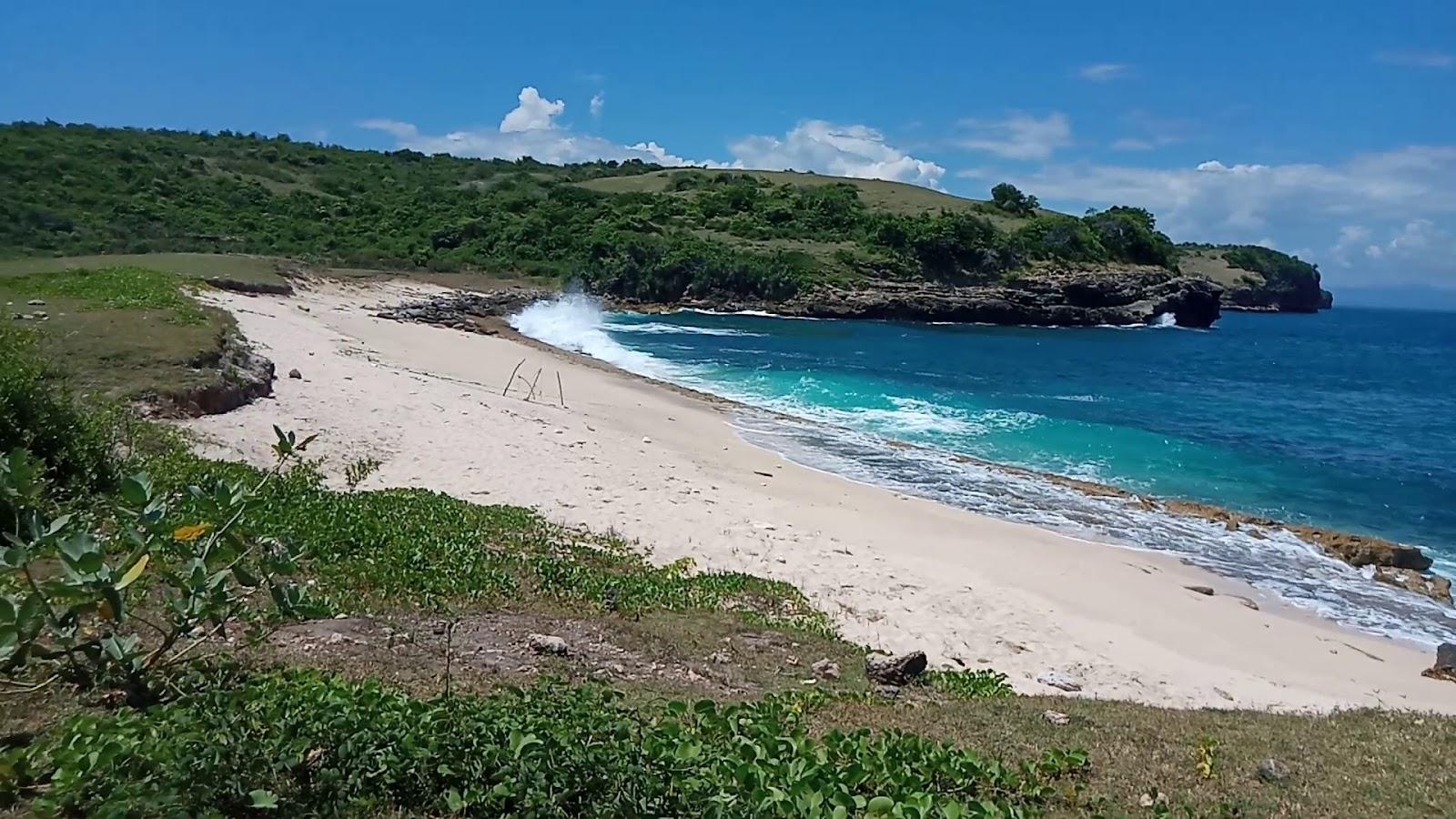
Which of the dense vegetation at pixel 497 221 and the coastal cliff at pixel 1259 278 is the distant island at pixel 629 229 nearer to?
the dense vegetation at pixel 497 221

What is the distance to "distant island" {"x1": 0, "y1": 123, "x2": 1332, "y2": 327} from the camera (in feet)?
198

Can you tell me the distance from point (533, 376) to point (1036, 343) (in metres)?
40.0

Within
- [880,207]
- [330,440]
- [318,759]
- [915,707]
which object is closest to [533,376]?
[330,440]

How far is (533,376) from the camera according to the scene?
2827 cm

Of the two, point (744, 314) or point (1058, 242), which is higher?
point (1058, 242)

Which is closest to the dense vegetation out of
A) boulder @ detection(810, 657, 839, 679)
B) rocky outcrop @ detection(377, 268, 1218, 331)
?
rocky outcrop @ detection(377, 268, 1218, 331)

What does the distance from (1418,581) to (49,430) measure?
1834 centimetres

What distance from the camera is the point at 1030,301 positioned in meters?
75.9

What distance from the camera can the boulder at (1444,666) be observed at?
1147 cm

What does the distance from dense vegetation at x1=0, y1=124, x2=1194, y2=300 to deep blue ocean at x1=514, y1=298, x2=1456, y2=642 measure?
10.3 m

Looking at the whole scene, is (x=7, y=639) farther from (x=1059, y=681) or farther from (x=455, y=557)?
(x=1059, y=681)

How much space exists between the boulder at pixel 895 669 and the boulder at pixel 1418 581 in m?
11.7

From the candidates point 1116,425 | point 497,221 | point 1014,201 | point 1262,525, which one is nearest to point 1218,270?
point 1014,201

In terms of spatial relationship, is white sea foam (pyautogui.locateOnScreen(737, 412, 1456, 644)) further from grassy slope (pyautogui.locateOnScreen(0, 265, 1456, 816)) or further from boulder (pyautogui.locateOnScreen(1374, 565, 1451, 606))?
grassy slope (pyautogui.locateOnScreen(0, 265, 1456, 816))
